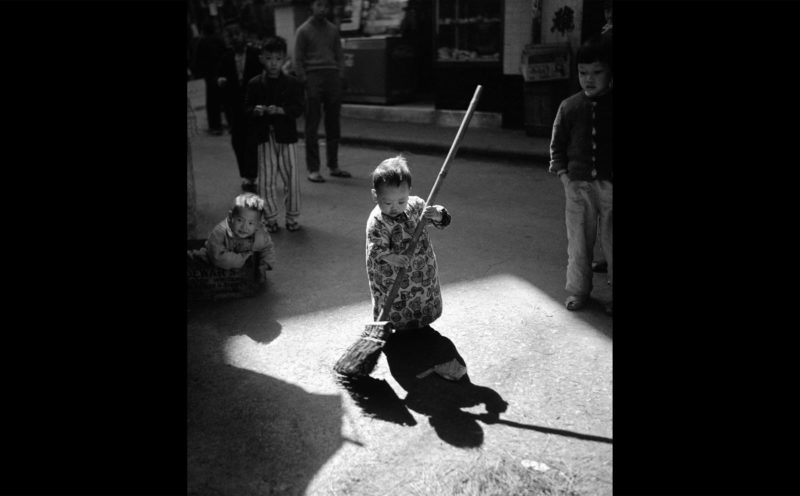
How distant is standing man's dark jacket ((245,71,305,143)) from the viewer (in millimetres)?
5996

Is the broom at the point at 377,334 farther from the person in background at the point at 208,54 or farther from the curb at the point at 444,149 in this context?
the person in background at the point at 208,54

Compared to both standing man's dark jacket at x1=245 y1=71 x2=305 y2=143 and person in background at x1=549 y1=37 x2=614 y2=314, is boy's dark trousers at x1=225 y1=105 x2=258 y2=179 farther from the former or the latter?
person in background at x1=549 y1=37 x2=614 y2=314

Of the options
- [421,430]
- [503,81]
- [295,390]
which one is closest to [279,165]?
[295,390]

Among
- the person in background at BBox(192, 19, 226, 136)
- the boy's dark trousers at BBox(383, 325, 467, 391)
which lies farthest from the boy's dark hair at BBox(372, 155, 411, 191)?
the person in background at BBox(192, 19, 226, 136)

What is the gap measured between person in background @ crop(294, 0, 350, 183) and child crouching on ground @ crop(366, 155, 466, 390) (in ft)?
14.8

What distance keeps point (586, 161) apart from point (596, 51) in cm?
66

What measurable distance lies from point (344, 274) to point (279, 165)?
1.49 metres

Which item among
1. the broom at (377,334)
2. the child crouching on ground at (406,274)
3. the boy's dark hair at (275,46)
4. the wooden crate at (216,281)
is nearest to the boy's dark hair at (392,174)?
the child crouching on ground at (406,274)

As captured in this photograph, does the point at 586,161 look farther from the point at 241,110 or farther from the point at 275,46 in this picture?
the point at 241,110
